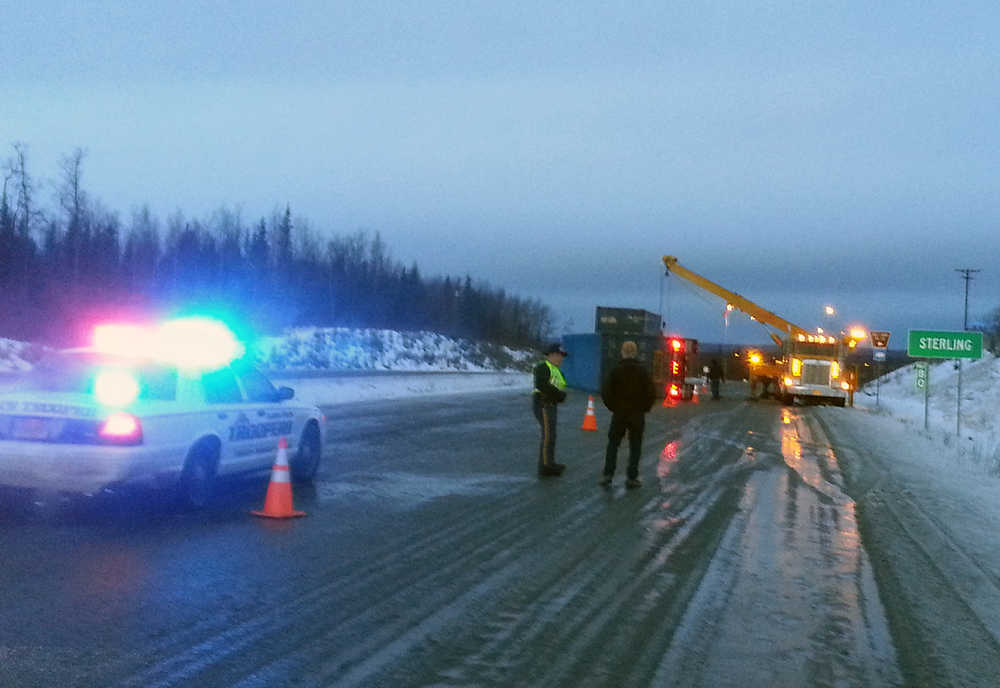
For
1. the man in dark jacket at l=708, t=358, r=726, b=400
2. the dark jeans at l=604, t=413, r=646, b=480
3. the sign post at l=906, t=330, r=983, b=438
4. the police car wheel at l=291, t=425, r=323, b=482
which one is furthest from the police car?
the man in dark jacket at l=708, t=358, r=726, b=400

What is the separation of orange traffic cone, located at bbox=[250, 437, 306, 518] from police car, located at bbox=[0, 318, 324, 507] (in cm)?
73

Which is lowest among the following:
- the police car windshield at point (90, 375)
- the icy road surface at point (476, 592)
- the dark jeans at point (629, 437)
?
the icy road surface at point (476, 592)

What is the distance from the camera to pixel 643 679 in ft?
18.2

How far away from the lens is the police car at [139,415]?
9.20 meters

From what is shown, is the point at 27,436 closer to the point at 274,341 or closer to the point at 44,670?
the point at 44,670

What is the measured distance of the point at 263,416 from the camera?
1153 cm

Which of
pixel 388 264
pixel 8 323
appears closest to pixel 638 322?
pixel 8 323

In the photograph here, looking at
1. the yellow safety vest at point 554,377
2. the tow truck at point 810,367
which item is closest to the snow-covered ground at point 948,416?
the tow truck at point 810,367

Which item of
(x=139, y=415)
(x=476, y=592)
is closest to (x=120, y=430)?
(x=139, y=415)

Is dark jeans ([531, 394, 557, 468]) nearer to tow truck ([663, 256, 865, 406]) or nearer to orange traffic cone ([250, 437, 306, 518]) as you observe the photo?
orange traffic cone ([250, 437, 306, 518])

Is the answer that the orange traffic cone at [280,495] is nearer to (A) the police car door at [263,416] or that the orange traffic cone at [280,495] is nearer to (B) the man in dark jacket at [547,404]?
(A) the police car door at [263,416]

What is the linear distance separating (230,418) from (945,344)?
21.3 meters

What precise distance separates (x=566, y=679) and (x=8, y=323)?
166 ft

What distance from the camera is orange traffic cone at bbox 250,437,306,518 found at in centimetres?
1005
